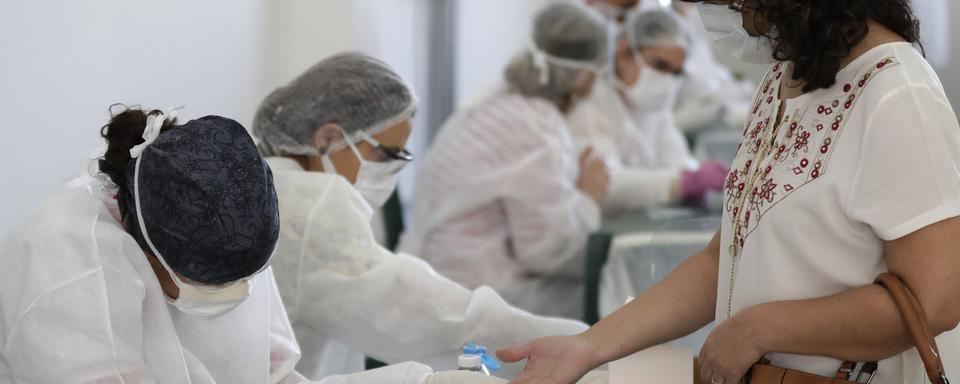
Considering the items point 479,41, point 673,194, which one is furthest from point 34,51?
point 479,41

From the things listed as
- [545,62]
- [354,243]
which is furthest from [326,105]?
[545,62]

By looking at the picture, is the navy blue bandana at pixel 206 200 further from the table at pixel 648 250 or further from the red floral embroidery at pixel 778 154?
the table at pixel 648 250

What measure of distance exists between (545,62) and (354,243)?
1.80 meters

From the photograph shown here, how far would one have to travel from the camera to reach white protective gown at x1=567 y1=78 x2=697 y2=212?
149 inches

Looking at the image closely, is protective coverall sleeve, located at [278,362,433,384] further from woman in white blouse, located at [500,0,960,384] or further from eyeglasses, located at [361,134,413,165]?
eyeglasses, located at [361,134,413,165]

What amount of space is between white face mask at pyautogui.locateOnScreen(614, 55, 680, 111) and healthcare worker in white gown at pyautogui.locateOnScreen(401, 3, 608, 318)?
1.04 m

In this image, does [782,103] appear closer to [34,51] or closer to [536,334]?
[536,334]

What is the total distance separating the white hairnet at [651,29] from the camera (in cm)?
448

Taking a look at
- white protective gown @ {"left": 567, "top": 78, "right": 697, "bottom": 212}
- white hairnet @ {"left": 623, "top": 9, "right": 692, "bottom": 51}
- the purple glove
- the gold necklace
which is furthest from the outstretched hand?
white hairnet @ {"left": 623, "top": 9, "right": 692, "bottom": 51}

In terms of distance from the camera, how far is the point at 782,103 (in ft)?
4.36

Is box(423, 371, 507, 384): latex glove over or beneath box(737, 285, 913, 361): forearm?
beneath

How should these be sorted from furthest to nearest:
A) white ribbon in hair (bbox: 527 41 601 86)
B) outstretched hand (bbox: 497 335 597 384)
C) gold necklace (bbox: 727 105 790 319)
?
white ribbon in hair (bbox: 527 41 601 86), outstretched hand (bbox: 497 335 597 384), gold necklace (bbox: 727 105 790 319)

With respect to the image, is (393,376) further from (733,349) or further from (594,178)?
(594,178)

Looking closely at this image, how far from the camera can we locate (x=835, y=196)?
118 centimetres
